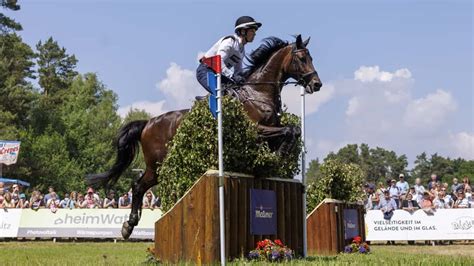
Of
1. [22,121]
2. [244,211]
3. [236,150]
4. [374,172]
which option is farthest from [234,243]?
[374,172]

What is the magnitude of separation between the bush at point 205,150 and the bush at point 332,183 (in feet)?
18.3

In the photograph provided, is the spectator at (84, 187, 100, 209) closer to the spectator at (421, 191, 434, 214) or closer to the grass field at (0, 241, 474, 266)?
the grass field at (0, 241, 474, 266)

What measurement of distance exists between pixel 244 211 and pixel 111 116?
60.6 m

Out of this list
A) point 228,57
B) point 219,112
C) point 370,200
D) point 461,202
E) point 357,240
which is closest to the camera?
point 219,112

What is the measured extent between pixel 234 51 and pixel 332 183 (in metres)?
5.53

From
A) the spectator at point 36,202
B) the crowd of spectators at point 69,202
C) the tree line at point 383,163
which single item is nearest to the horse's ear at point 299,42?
the crowd of spectators at point 69,202

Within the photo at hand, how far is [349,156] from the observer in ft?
423

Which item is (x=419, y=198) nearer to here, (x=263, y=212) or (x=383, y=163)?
(x=263, y=212)

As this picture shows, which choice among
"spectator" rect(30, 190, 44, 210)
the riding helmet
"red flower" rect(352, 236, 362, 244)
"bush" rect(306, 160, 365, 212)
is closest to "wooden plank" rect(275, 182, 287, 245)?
the riding helmet

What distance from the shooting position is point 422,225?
2053 cm

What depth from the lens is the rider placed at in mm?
9695

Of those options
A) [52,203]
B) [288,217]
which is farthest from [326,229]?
[52,203]

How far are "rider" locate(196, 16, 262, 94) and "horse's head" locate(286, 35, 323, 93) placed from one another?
2.24 ft

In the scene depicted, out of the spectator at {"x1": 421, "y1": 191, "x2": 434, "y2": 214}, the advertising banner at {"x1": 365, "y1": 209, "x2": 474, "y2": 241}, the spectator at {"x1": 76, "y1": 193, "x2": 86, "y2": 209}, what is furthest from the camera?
the spectator at {"x1": 76, "y1": 193, "x2": 86, "y2": 209}
